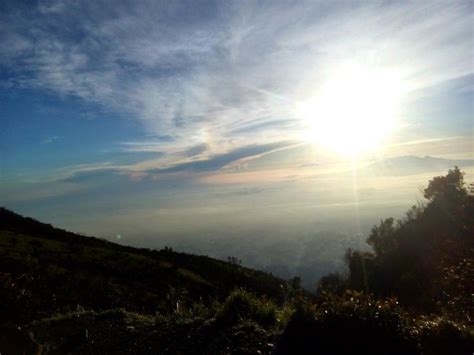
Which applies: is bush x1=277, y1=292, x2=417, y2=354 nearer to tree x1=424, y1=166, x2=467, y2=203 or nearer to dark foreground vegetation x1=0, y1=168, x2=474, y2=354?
dark foreground vegetation x1=0, y1=168, x2=474, y2=354

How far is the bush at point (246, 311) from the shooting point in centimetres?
1078

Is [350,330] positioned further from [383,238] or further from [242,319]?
[383,238]

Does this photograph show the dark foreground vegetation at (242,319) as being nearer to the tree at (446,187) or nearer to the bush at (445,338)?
the bush at (445,338)

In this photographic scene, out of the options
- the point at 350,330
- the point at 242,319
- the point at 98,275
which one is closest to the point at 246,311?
the point at 242,319

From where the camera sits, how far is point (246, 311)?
36.8 feet

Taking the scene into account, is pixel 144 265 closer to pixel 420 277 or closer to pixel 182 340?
pixel 420 277

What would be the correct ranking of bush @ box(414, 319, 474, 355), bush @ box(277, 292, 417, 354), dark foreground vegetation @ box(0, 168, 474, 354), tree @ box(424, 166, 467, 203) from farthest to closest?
tree @ box(424, 166, 467, 203), dark foreground vegetation @ box(0, 168, 474, 354), bush @ box(277, 292, 417, 354), bush @ box(414, 319, 474, 355)

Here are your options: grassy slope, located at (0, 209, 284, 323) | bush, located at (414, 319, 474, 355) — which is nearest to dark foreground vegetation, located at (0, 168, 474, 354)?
bush, located at (414, 319, 474, 355)

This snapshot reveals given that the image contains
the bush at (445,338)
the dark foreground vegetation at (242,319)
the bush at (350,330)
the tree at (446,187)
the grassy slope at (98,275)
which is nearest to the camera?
the bush at (445,338)

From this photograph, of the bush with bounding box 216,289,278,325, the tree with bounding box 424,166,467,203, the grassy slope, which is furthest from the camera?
the tree with bounding box 424,166,467,203

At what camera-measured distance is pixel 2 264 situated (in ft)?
104

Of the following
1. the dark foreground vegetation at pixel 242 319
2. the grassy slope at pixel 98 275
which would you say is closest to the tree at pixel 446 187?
the dark foreground vegetation at pixel 242 319

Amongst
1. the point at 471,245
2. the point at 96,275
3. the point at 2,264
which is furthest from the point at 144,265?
the point at 471,245

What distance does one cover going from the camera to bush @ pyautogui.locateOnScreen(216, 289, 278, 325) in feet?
35.4
